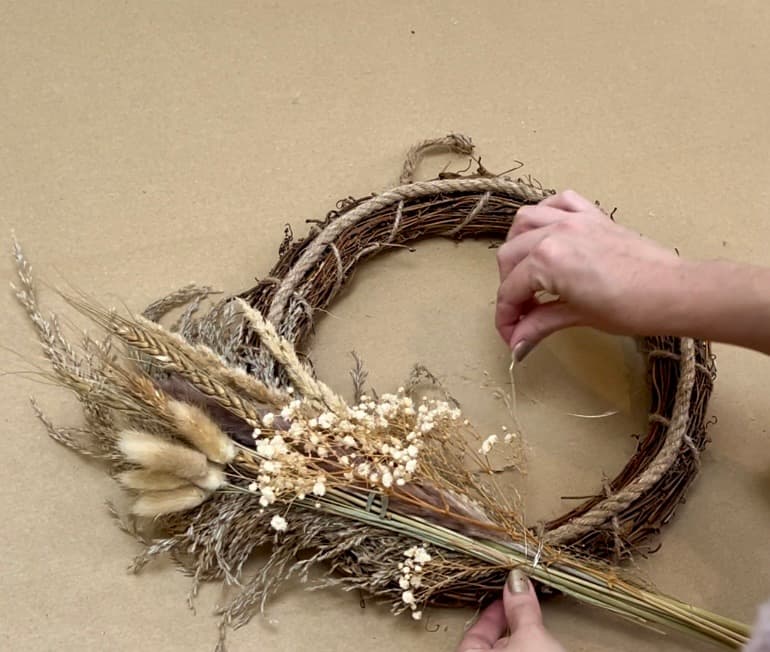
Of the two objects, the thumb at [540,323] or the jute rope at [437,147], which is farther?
the jute rope at [437,147]

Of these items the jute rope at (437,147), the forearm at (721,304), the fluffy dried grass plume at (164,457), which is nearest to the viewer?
the forearm at (721,304)

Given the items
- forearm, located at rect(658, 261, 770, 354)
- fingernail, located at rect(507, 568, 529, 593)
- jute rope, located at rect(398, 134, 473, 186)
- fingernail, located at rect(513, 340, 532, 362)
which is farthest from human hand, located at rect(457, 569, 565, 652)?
jute rope, located at rect(398, 134, 473, 186)

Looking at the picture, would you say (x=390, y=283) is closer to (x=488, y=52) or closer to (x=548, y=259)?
(x=548, y=259)

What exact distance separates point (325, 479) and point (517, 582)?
0.29m

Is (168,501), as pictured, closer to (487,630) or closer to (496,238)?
(487,630)

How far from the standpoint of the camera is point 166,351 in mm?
1060

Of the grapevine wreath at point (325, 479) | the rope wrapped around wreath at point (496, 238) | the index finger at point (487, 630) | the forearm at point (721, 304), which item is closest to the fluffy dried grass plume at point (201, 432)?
the grapevine wreath at point (325, 479)

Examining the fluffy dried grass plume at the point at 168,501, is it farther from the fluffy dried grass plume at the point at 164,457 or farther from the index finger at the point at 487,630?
the index finger at the point at 487,630

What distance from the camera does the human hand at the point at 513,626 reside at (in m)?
1.02

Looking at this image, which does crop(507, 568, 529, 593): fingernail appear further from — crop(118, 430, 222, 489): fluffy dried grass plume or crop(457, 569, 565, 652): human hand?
crop(118, 430, 222, 489): fluffy dried grass plume

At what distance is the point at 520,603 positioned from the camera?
1059 millimetres

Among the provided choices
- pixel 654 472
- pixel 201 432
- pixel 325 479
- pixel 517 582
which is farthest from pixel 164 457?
pixel 654 472

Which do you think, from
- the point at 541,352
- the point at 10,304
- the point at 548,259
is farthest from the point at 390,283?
the point at 10,304

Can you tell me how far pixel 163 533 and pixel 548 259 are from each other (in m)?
0.66
